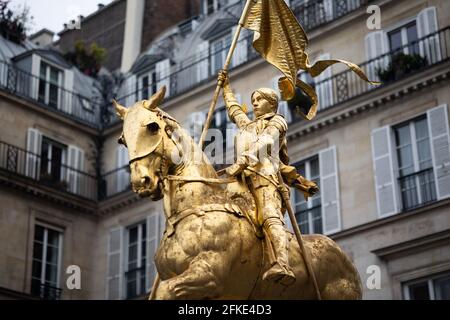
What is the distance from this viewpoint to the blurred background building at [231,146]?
2298 cm

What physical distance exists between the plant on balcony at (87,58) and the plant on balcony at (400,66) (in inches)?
482

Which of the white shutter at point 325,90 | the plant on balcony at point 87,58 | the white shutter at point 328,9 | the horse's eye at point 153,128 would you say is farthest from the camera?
the plant on balcony at point 87,58

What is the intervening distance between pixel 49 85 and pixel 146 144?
22.9 metres

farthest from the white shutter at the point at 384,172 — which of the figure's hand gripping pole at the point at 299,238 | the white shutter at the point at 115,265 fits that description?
the figure's hand gripping pole at the point at 299,238

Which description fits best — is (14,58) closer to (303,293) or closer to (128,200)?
(128,200)

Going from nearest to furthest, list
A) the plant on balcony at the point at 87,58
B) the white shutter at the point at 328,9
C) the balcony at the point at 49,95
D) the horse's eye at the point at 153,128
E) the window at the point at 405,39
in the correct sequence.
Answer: the horse's eye at the point at 153,128, the window at the point at 405,39, the white shutter at the point at 328,9, the balcony at the point at 49,95, the plant on balcony at the point at 87,58

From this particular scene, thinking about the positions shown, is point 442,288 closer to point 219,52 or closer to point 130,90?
point 219,52

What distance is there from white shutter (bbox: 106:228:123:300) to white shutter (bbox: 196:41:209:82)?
4819 millimetres

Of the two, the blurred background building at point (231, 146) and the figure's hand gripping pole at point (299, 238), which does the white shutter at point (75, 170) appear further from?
the figure's hand gripping pole at point (299, 238)

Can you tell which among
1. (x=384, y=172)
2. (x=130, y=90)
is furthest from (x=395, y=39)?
(x=130, y=90)

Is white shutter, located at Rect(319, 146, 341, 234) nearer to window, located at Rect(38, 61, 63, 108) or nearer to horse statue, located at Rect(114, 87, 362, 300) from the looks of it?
window, located at Rect(38, 61, 63, 108)

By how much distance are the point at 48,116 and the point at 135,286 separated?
5572mm

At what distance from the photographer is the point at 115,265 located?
29.1 meters

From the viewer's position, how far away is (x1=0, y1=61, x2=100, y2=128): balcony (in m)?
29.7
